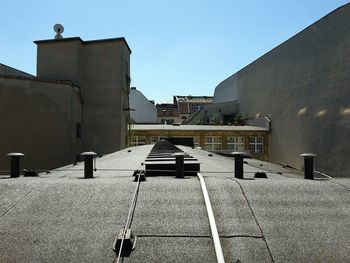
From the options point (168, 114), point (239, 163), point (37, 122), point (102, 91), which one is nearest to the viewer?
point (239, 163)

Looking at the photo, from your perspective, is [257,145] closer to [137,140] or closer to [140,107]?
[137,140]

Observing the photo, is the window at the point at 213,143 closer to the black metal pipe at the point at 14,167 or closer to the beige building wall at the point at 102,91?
the beige building wall at the point at 102,91

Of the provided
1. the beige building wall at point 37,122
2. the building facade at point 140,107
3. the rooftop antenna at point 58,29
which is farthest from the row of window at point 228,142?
the building facade at point 140,107

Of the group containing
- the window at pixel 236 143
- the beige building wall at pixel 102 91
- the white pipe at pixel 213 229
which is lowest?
the white pipe at pixel 213 229

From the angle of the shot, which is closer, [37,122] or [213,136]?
[37,122]

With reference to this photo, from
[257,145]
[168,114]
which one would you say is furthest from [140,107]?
[257,145]

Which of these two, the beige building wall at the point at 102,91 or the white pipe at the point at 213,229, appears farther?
the beige building wall at the point at 102,91

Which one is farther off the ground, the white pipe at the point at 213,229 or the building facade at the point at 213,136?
the building facade at the point at 213,136

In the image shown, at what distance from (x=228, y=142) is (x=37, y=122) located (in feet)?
76.6

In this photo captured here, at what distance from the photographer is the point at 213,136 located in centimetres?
4500

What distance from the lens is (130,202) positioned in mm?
7660

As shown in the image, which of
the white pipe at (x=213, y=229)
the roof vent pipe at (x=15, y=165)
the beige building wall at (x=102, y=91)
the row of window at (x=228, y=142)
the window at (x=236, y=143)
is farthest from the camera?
the window at (x=236, y=143)

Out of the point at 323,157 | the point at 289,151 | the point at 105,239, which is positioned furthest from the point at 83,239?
the point at 289,151

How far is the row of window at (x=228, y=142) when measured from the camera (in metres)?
44.2
